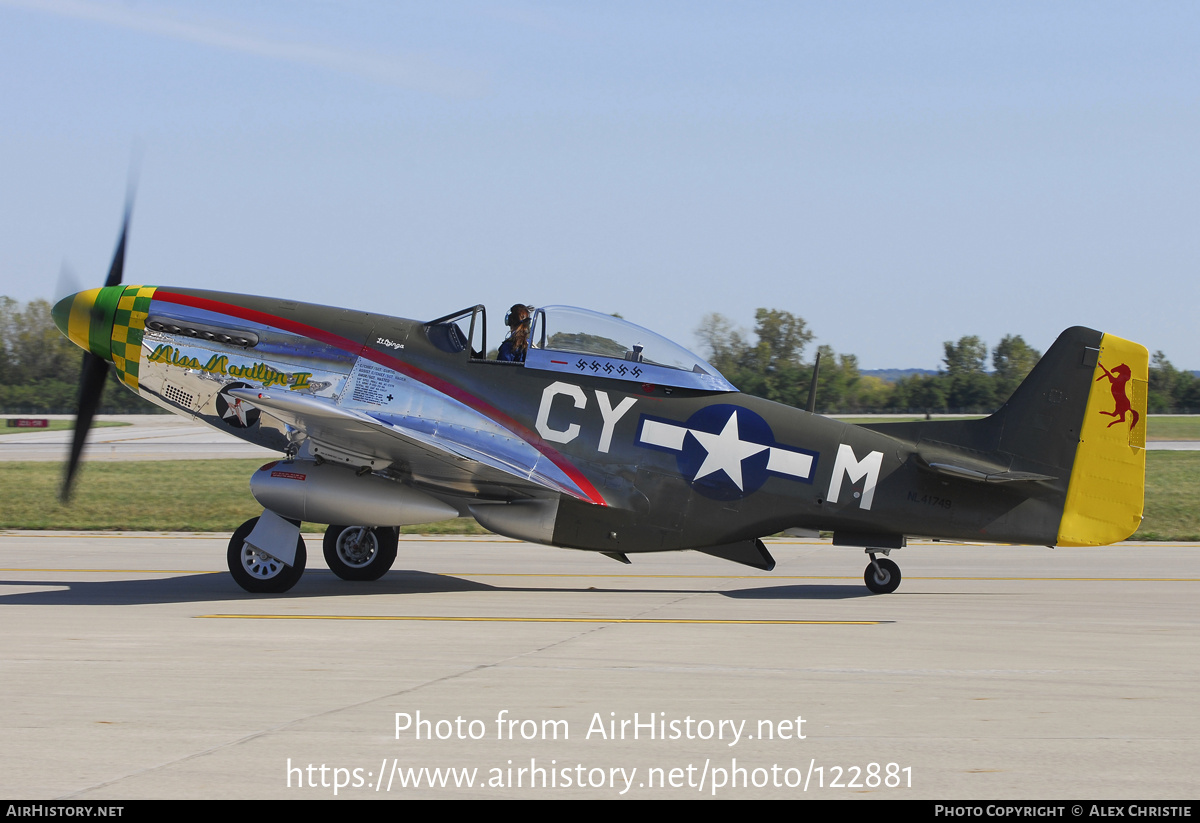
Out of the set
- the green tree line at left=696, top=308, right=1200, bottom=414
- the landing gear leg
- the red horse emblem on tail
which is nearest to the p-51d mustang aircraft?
the red horse emblem on tail

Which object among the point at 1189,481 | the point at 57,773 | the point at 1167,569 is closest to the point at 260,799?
the point at 57,773

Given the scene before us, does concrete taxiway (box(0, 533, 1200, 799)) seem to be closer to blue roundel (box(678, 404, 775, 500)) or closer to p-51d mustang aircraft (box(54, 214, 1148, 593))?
p-51d mustang aircraft (box(54, 214, 1148, 593))

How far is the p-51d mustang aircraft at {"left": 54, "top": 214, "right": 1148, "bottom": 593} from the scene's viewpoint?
10.3 meters

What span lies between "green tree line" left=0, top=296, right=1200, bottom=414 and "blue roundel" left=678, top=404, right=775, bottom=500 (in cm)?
4397

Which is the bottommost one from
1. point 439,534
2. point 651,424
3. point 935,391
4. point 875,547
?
point 439,534

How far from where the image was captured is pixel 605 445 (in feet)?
34.4

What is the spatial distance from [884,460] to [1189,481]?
1663 cm

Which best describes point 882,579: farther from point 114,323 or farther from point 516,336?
point 114,323

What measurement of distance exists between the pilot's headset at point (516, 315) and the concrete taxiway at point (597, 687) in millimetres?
2778

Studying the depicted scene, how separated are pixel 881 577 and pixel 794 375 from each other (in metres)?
45.6

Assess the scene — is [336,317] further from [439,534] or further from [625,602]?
[439,534]

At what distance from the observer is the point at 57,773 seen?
466 centimetres
